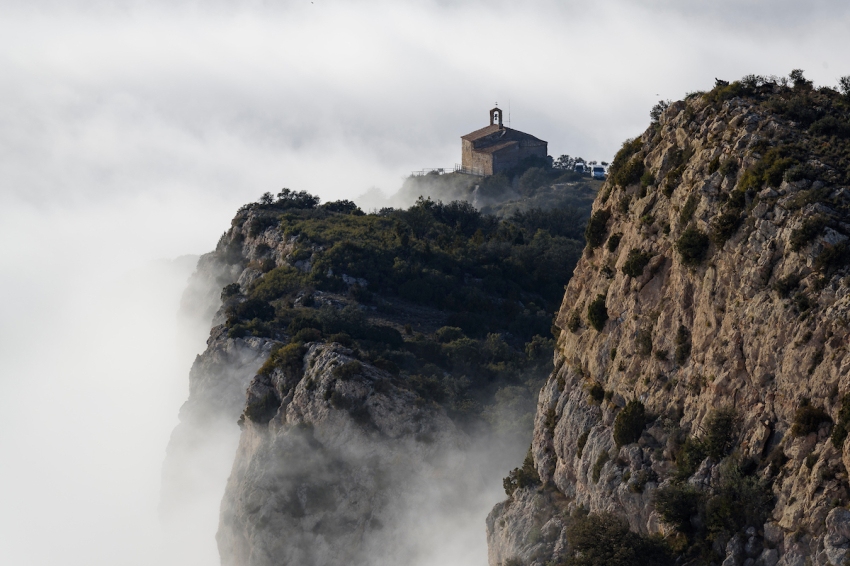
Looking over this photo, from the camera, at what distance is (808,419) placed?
3872 cm

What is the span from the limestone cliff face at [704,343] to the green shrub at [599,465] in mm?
84

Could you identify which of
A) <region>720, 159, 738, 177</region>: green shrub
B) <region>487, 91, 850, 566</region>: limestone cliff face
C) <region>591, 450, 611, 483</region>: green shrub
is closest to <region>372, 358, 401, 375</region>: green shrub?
<region>487, 91, 850, 566</region>: limestone cliff face

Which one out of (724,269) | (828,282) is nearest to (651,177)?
(724,269)

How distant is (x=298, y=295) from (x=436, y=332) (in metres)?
10.5

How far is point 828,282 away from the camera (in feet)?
130

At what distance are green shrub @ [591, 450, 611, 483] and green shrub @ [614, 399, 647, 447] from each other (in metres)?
0.75

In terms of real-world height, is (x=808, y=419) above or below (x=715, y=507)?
above

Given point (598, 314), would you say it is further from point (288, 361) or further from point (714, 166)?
point (288, 361)

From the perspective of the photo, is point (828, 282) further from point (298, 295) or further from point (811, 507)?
point (298, 295)

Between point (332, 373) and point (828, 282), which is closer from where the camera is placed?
point (828, 282)

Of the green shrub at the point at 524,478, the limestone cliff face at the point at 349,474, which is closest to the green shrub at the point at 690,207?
the green shrub at the point at 524,478

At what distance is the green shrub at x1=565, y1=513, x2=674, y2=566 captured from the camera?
143 feet

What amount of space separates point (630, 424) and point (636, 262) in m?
6.70

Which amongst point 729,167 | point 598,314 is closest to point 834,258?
point 729,167
